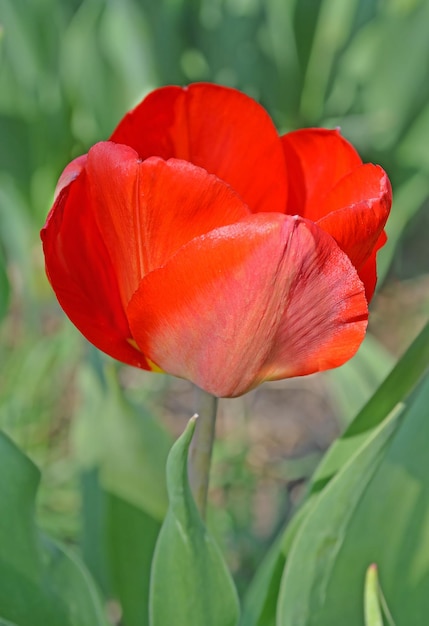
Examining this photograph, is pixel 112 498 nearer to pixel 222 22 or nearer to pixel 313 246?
pixel 313 246

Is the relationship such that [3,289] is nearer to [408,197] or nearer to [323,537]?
[323,537]

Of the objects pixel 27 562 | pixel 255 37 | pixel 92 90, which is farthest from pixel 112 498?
pixel 255 37

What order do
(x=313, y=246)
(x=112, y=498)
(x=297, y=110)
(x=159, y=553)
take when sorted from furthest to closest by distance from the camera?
(x=297, y=110) < (x=112, y=498) < (x=159, y=553) < (x=313, y=246)

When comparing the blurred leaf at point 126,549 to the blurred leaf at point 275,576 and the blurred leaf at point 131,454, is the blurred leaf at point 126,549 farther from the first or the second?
the blurred leaf at point 275,576

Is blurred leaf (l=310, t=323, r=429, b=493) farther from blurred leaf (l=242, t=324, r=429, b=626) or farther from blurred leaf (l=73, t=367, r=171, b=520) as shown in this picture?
blurred leaf (l=73, t=367, r=171, b=520)

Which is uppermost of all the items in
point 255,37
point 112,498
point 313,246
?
point 313,246

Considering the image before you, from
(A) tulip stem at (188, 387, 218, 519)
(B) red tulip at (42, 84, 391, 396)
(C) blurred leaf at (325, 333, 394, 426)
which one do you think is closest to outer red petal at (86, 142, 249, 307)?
(B) red tulip at (42, 84, 391, 396)

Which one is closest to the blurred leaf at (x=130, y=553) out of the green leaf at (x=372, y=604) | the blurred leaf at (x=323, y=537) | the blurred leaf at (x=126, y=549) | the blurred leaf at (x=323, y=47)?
the blurred leaf at (x=126, y=549)
